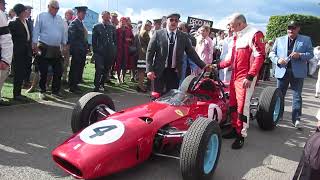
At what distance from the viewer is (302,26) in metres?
27.3

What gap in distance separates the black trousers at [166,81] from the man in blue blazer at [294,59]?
6.67 ft

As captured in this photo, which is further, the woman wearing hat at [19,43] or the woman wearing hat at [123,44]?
the woman wearing hat at [123,44]

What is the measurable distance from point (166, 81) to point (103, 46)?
3250 mm

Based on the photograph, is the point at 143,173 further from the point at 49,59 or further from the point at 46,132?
the point at 49,59

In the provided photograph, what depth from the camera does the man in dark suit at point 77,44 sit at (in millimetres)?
9492

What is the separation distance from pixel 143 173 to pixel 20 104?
13.2ft

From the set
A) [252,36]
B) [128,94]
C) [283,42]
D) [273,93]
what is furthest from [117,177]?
[128,94]

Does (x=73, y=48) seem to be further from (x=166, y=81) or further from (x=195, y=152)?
(x=195, y=152)

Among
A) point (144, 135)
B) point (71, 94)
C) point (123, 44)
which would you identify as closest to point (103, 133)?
Result: point (144, 135)

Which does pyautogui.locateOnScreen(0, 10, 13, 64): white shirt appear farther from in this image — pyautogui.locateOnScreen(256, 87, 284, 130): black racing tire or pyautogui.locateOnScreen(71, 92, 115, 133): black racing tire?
pyautogui.locateOnScreen(256, 87, 284, 130): black racing tire

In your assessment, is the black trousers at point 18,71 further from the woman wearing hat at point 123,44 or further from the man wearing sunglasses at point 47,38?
the woman wearing hat at point 123,44

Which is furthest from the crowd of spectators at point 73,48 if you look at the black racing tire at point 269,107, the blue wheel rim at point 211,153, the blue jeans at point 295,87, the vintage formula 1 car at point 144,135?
the blue wheel rim at point 211,153

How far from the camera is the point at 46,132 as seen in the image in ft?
20.7

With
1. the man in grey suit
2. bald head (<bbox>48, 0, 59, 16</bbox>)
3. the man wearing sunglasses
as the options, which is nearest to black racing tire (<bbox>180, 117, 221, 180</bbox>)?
the man in grey suit
